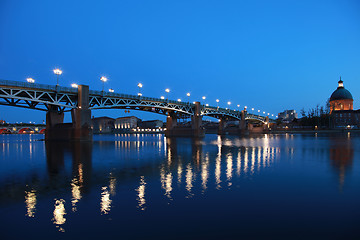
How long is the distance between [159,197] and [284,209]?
4.44m

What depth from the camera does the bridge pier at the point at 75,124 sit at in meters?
50.0

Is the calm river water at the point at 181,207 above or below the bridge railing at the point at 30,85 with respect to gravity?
below

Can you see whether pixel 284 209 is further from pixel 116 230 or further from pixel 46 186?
pixel 46 186

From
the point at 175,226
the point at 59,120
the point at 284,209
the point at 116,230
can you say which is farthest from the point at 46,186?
the point at 59,120

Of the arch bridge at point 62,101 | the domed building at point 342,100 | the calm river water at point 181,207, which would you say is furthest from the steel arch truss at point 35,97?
the domed building at point 342,100

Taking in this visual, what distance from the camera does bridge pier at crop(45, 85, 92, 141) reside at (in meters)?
50.0

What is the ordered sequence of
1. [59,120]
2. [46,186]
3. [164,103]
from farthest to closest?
[164,103] < [59,120] < [46,186]

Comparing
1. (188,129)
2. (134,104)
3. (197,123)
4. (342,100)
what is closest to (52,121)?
(134,104)

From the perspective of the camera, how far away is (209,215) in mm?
7410

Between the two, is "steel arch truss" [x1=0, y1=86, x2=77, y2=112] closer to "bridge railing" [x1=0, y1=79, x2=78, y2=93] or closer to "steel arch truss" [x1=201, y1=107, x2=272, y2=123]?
"bridge railing" [x1=0, y1=79, x2=78, y2=93]

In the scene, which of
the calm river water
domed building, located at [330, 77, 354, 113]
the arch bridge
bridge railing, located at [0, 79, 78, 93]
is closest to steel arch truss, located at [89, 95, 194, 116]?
the arch bridge

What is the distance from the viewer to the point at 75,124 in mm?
50938

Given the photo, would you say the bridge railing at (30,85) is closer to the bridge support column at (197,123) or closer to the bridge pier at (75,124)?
the bridge pier at (75,124)

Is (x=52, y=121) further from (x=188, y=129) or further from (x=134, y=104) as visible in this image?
(x=188, y=129)
